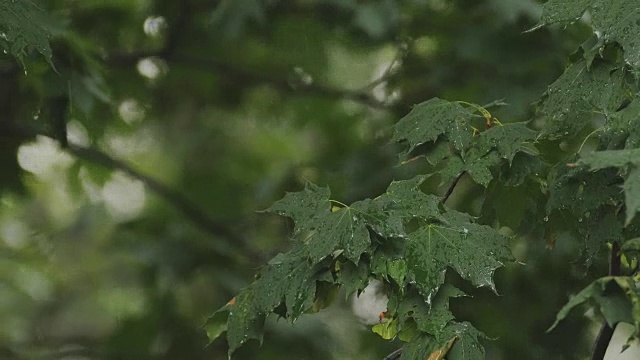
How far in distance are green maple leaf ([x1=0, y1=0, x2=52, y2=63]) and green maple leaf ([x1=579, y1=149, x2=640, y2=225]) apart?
799 mm

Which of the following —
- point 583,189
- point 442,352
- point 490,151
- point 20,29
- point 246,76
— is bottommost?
point 442,352

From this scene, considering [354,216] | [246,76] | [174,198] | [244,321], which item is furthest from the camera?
[246,76]

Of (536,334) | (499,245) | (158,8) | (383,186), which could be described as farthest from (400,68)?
(499,245)

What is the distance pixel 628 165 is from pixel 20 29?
0.86m

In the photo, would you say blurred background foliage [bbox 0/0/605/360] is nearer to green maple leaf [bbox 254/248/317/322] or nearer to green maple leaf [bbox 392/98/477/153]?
green maple leaf [bbox 392/98/477/153]

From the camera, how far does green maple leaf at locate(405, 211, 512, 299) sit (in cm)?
125

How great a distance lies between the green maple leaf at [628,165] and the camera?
942 mm

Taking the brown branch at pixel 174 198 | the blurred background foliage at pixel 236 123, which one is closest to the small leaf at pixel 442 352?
the blurred background foliage at pixel 236 123

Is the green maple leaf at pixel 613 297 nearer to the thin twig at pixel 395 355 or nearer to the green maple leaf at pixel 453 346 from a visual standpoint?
the green maple leaf at pixel 453 346

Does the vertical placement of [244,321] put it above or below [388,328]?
above

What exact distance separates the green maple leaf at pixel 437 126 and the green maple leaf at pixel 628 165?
358 millimetres

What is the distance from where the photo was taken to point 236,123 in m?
4.51

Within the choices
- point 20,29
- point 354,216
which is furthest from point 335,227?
point 20,29

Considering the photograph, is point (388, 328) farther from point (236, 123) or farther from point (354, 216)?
point (236, 123)
